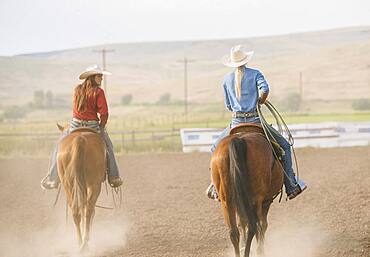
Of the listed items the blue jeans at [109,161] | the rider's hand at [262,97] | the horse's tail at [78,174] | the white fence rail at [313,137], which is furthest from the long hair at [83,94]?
the white fence rail at [313,137]

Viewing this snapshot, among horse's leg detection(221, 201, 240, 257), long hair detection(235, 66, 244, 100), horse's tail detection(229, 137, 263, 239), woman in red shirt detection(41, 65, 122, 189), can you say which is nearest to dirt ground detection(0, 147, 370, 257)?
woman in red shirt detection(41, 65, 122, 189)

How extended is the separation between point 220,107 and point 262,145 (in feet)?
218

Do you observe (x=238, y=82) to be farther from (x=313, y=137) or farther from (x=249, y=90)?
(x=313, y=137)

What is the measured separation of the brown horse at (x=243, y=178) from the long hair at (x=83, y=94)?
93.2 inches

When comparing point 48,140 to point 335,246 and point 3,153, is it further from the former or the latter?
point 335,246

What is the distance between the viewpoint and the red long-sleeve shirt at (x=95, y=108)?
9.27 meters

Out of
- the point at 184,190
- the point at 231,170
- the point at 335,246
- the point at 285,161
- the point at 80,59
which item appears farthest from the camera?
the point at 80,59

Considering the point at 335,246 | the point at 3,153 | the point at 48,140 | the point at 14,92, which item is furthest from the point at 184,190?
the point at 14,92

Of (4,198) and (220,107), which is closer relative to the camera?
(4,198)

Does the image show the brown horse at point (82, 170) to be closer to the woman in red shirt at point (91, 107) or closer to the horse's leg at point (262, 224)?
the woman in red shirt at point (91, 107)

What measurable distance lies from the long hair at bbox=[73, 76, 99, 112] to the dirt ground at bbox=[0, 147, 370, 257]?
6.05 ft

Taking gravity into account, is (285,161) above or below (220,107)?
above

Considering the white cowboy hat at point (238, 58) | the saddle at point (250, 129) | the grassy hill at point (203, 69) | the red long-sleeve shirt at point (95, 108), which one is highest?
the white cowboy hat at point (238, 58)

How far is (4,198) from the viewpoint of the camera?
1459 cm
